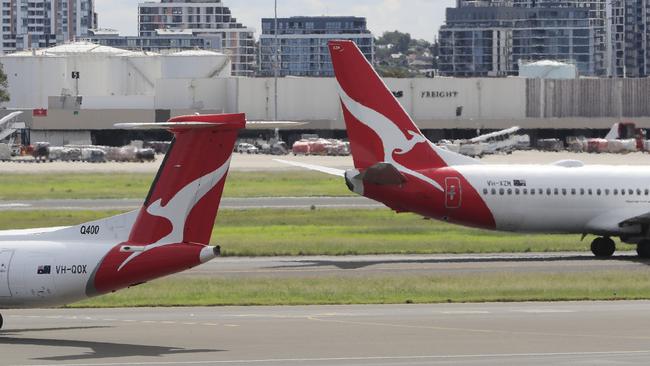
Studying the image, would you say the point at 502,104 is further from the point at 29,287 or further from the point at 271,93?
the point at 29,287

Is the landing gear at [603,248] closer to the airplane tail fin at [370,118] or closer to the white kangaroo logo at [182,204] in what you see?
the airplane tail fin at [370,118]

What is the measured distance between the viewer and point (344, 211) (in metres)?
75.5

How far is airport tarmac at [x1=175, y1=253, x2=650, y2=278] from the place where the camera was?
47750 mm

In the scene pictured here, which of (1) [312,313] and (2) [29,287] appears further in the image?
(1) [312,313]

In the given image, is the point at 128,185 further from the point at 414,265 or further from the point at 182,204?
the point at 182,204

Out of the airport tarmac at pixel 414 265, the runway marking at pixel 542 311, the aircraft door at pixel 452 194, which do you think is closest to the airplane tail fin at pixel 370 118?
the aircraft door at pixel 452 194

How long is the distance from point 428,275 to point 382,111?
7672 mm

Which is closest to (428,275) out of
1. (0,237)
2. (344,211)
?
(0,237)

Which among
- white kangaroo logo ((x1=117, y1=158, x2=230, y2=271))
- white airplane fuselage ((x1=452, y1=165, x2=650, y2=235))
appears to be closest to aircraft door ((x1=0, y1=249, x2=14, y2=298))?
white kangaroo logo ((x1=117, y1=158, x2=230, y2=271))

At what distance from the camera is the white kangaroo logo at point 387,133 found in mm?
51750

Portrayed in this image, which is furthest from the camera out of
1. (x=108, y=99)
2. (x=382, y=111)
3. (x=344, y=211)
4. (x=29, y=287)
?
(x=108, y=99)

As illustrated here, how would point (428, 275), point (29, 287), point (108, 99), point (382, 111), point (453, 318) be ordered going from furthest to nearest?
point (108, 99) < point (382, 111) < point (428, 275) < point (453, 318) < point (29, 287)

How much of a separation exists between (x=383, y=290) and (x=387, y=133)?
1071 centimetres

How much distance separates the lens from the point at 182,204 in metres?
31.6
